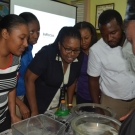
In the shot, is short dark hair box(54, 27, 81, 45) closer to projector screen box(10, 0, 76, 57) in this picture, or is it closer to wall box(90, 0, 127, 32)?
projector screen box(10, 0, 76, 57)

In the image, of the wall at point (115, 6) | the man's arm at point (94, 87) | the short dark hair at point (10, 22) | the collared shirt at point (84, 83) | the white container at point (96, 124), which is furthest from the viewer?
the wall at point (115, 6)

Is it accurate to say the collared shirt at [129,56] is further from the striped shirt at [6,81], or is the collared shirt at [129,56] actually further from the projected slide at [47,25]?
the projected slide at [47,25]

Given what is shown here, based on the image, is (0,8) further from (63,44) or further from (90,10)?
(63,44)

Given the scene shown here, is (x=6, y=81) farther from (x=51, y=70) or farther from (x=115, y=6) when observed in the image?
(x=115, y=6)

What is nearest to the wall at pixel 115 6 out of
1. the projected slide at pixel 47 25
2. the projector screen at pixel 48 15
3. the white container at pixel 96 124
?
the projector screen at pixel 48 15

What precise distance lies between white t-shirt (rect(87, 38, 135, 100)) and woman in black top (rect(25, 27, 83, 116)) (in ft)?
0.51

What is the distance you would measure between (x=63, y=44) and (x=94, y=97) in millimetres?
520

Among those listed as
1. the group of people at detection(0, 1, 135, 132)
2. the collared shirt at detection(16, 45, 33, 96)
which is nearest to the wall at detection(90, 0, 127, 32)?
the group of people at detection(0, 1, 135, 132)

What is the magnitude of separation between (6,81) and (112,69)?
0.77 metres

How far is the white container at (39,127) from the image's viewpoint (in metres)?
0.88

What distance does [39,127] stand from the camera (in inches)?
37.0

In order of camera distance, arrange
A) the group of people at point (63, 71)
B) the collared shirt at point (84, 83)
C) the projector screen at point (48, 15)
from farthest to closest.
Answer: the projector screen at point (48, 15) → the collared shirt at point (84, 83) → the group of people at point (63, 71)

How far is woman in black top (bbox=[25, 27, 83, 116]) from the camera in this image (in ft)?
4.22

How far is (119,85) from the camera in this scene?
4.58 ft
